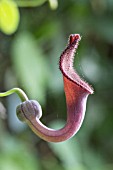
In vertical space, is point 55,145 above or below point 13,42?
below

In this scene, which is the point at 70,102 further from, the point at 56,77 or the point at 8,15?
the point at 56,77

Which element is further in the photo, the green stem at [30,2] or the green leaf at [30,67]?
the green leaf at [30,67]

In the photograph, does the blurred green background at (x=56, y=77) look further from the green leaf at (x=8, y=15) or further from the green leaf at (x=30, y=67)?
the green leaf at (x=8, y=15)

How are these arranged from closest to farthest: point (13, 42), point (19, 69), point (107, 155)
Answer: point (19, 69) < point (13, 42) < point (107, 155)

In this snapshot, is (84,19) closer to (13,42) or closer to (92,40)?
(92,40)

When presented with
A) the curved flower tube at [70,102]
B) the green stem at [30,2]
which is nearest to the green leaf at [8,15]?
the green stem at [30,2]

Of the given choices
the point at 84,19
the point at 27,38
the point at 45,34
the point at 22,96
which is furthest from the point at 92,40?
the point at 22,96

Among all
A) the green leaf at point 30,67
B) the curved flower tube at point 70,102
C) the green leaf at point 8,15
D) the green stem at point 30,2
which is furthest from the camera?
the green leaf at point 30,67
